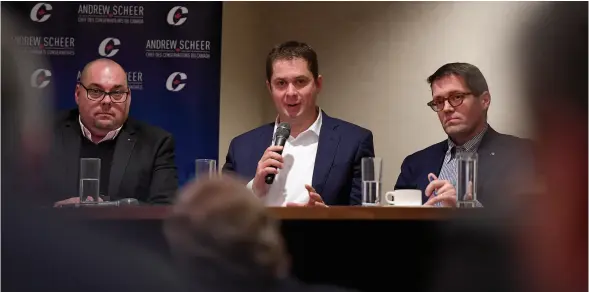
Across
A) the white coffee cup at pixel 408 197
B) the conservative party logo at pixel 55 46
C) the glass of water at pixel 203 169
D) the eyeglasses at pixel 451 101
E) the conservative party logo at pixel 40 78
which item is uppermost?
the conservative party logo at pixel 55 46

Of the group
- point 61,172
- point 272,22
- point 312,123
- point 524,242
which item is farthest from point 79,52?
point 524,242

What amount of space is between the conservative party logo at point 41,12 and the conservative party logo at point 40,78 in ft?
0.87

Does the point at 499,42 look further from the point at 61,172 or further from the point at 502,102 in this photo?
the point at 61,172

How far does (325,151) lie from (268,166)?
0.49m

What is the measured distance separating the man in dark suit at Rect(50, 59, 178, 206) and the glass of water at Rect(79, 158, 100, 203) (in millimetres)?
606

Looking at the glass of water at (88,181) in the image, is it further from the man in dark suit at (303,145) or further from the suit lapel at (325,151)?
the suit lapel at (325,151)

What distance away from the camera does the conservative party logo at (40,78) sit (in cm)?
379

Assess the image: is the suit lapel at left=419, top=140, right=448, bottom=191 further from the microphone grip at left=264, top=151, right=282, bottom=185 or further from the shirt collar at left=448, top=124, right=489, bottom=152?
the microphone grip at left=264, top=151, right=282, bottom=185

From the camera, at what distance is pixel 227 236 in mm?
2029

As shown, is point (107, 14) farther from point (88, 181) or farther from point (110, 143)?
point (88, 181)

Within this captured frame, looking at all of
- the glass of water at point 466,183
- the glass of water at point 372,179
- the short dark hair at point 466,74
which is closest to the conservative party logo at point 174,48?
the short dark hair at point 466,74

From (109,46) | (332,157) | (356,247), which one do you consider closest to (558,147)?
(332,157)

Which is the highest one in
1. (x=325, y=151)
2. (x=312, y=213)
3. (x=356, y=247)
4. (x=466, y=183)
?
(x=325, y=151)

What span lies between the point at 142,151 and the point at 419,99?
4.88ft
